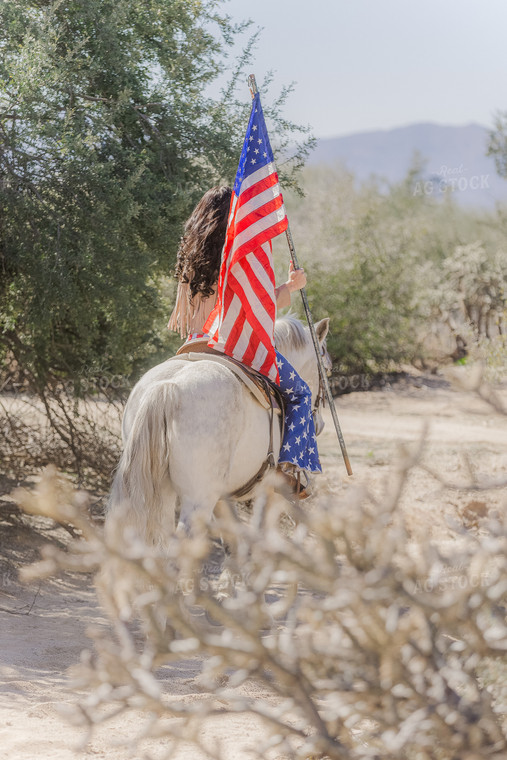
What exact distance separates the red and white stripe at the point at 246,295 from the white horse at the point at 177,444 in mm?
323

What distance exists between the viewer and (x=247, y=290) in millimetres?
4094

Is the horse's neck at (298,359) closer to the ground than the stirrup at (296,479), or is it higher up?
higher up

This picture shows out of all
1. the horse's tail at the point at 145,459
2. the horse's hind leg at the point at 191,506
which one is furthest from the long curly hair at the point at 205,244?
the horse's hind leg at the point at 191,506

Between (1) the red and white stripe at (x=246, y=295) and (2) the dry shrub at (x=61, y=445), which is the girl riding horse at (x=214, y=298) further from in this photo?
(2) the dry shrub at (x=61, y=445)

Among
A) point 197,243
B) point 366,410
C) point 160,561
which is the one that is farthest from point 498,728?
point 366,410

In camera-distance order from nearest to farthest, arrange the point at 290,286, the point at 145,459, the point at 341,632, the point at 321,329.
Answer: the point at 341,632 → the point at 145,459 → the point at 290,286 → the point at 321,329

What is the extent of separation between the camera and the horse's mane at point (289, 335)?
4703 mm

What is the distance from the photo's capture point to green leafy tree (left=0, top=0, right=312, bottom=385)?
17.3ft

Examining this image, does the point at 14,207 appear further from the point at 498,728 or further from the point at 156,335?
the point at 498,728

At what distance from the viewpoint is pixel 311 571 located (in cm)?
164

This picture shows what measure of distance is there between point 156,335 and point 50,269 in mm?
1466

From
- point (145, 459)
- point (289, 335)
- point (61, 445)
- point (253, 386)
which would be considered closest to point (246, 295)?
point (253, 386)

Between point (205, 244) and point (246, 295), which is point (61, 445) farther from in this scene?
point (246, 295)

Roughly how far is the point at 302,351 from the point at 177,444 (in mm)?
1499
